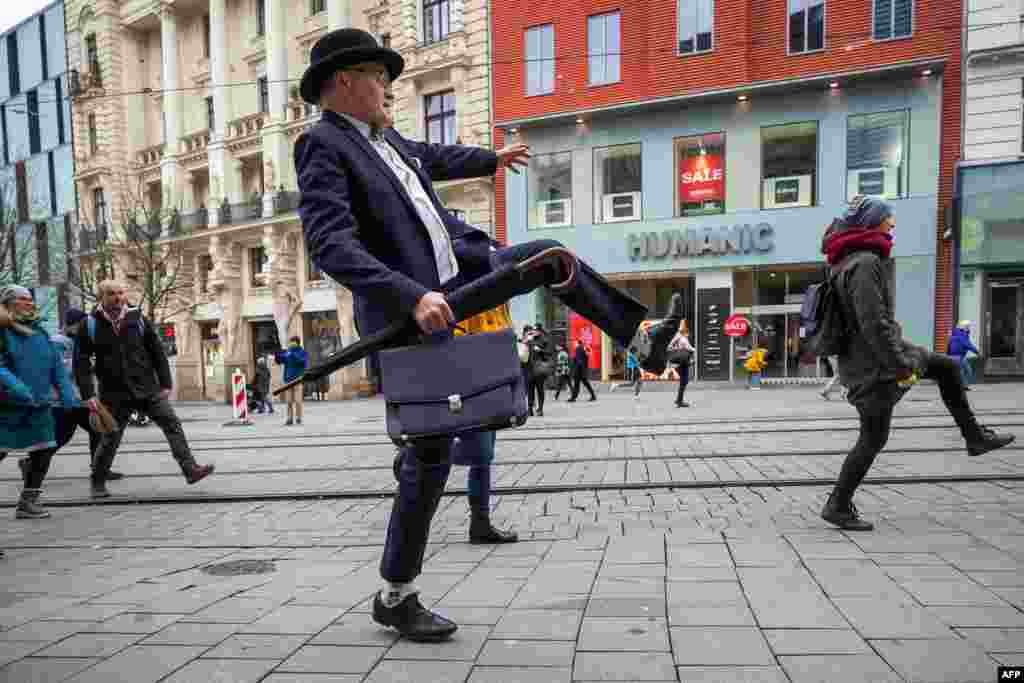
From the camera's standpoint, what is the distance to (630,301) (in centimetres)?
228

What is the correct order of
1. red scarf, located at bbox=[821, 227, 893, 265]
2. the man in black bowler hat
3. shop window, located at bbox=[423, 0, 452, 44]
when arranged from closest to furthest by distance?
the man in black bowler hat < red scarf, located at bbox=[821, 227, 893, 265] < shop window, located at bbox=[423, 0, 452, 44]

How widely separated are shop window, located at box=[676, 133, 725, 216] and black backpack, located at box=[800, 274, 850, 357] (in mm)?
16439

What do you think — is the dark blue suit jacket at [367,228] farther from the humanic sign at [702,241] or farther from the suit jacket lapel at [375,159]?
the humanic sign at [702,241]

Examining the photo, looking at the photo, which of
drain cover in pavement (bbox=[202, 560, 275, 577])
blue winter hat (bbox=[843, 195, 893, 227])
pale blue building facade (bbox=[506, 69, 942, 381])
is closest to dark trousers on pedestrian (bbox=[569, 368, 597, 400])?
pale blue building facade (bbox=[506, 69, 942, 381])

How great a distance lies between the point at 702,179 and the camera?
19.6m

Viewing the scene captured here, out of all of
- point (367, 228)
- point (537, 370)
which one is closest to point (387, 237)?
point (367, 228)

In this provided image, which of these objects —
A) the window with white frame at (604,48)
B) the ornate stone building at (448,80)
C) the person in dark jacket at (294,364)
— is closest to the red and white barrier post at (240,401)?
the person in dark jacket at (294,364)

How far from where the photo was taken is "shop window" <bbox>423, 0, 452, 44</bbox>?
22609 millimetres

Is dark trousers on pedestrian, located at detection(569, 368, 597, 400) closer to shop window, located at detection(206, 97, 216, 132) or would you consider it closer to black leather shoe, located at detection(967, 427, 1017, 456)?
black leather shoe, located at detection(967, 427, 1017, 456)

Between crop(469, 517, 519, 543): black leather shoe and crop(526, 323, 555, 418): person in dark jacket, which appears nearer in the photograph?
crop(469, 517, 519, 543): black leather shoe

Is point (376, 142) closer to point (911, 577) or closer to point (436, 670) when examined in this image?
point (436, 670)

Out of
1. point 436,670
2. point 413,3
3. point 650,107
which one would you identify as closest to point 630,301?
point 436,670

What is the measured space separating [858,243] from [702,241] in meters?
16.1

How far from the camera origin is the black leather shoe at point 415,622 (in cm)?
236
